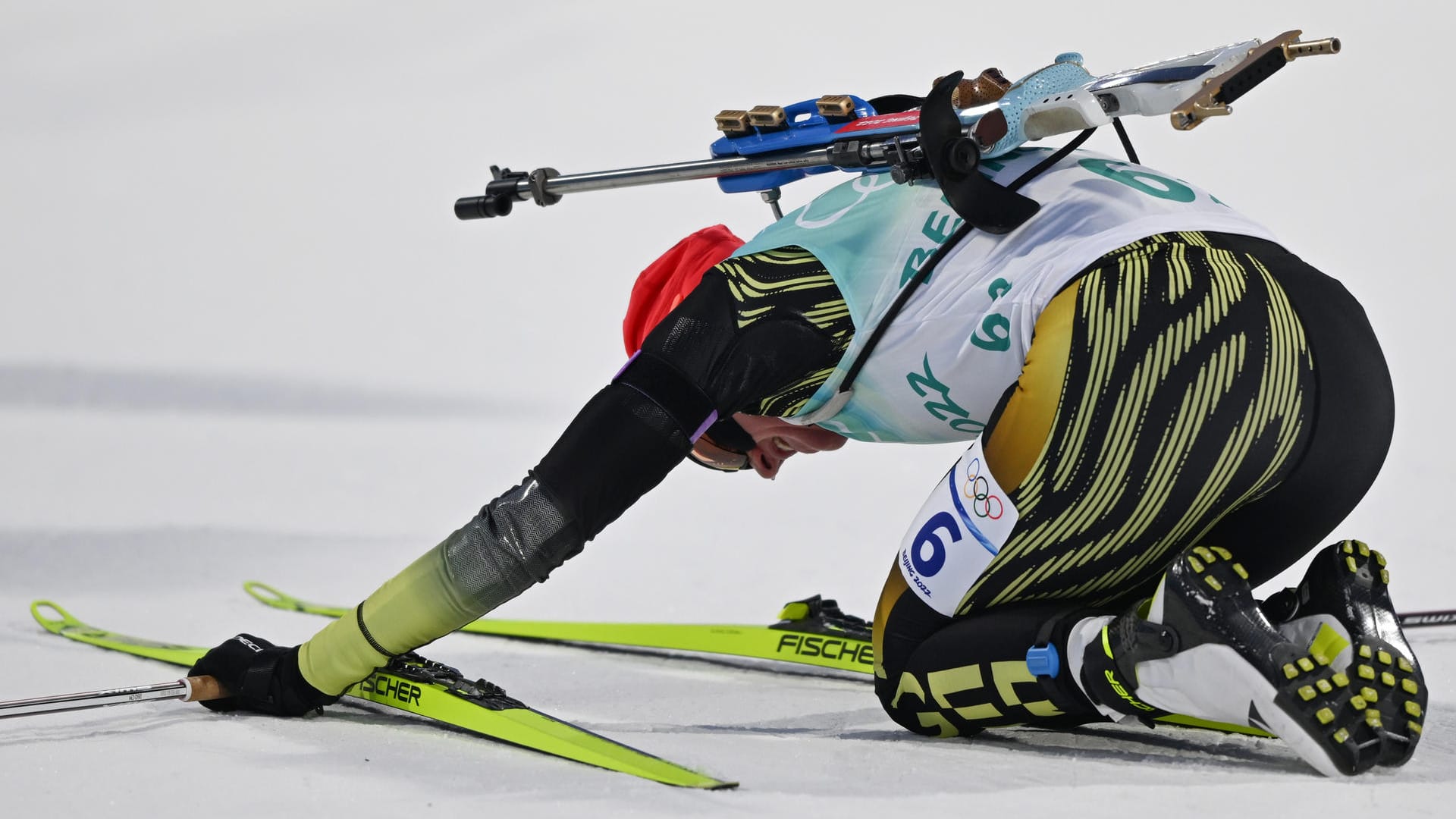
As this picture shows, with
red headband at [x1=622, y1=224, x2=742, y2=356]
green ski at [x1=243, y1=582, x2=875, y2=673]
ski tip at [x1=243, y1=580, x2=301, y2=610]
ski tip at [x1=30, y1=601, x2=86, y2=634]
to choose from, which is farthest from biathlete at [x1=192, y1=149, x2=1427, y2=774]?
ski tip at [x1=243, y1=580, x2=301, y2=610]

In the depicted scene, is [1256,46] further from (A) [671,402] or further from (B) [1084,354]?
(A) [671,402]

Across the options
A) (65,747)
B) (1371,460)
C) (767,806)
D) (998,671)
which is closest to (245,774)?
(65,747)

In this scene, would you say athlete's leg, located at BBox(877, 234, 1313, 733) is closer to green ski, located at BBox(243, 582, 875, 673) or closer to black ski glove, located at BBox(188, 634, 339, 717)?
green ski, located at BBox(243, 582, 875, 673)

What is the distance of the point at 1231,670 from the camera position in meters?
1.53

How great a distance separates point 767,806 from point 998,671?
36 cm

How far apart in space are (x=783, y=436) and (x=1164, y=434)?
0.71 m

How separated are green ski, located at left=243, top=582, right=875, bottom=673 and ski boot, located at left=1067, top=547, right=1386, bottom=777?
801 mm

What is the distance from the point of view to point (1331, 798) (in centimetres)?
146

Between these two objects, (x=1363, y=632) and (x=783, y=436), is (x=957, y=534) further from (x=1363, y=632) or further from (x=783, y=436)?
(x=783, y=436)

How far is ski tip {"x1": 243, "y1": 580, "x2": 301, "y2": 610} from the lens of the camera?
2.94 meters

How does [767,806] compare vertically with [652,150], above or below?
below

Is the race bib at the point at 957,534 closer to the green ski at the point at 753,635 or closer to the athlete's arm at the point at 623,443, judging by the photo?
the athlete's arm at the point at 623,443

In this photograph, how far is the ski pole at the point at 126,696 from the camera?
1.92m

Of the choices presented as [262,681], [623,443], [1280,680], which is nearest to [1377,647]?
[1280,680]
